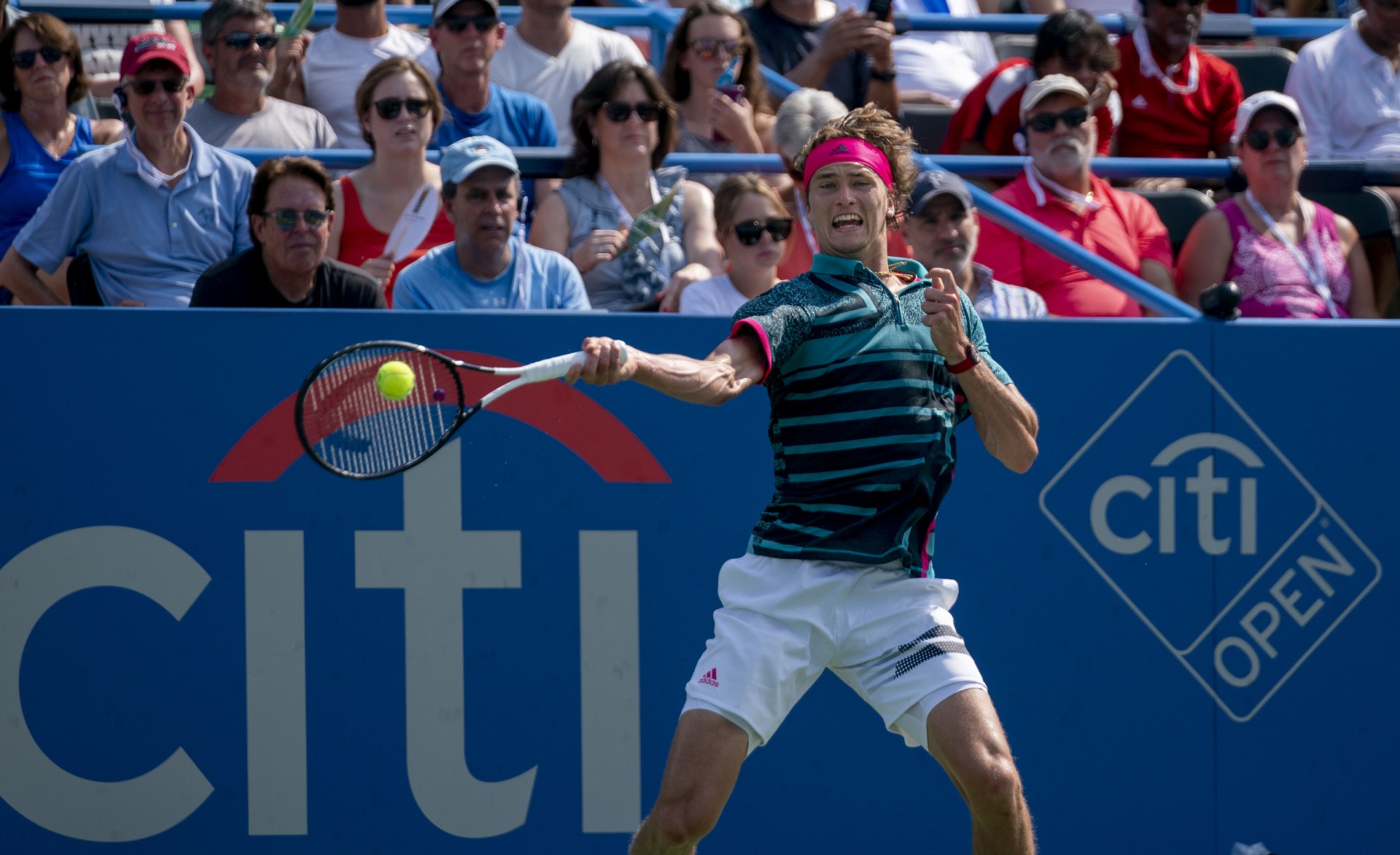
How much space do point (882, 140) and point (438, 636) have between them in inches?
72.7

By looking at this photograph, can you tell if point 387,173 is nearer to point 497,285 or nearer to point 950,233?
point 497,285

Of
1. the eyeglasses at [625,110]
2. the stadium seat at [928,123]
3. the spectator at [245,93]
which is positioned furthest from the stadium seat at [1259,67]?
the spectator at [245,93]

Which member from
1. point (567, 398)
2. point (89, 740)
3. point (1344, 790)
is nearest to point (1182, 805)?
point (1344, 790)

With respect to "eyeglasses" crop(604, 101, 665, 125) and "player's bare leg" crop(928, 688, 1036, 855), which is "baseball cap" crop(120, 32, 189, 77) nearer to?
"eyeglasses" crop(604, 101, 665, 125)

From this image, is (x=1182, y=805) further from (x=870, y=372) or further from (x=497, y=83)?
(x=497, y=83)

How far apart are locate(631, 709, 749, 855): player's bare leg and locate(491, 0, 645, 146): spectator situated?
344 centimetres

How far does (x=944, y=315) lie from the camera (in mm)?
3334

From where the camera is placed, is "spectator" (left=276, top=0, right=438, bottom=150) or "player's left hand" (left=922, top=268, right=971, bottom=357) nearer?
Result: "player's left hand" (left=922, top=268, right=971, bottom=357)

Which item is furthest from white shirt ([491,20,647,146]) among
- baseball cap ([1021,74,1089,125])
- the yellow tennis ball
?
the yellow tennis ball

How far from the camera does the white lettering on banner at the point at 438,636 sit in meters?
4.42

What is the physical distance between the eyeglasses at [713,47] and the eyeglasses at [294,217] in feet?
6.08

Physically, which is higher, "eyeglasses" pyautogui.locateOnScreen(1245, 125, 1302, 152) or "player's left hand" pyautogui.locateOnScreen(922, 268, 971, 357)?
"eyeglasses" pyautogui.locateOnScreen(1245, 125, 1302, 152)

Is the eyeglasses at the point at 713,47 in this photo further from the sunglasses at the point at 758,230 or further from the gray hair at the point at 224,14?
the gray hair at the point at 224,14

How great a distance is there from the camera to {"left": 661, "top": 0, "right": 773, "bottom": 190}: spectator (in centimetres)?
602
